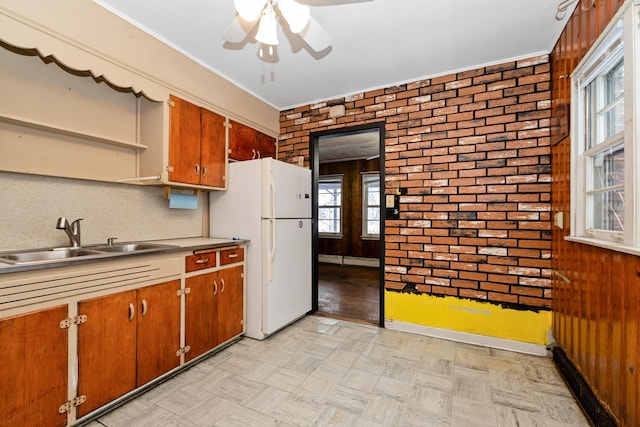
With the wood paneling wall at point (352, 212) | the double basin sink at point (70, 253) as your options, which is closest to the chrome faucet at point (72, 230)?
the double basin sink at point (70, 253)

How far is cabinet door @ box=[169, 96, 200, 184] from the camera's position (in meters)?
2.32

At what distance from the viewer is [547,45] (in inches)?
91.0

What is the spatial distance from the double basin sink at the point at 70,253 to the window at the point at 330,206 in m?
4.82

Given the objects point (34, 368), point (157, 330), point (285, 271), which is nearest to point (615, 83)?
point (285, 271)

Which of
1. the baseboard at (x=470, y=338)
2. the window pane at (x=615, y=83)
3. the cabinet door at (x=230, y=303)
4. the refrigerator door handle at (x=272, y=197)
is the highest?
the window pane at (x=615, y=83)

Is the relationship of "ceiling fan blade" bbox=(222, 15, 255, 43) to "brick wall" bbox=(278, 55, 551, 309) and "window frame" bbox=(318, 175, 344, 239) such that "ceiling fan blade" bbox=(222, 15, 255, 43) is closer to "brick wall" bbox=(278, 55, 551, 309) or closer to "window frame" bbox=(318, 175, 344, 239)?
"brick wall" bbox=(278, 55, 551, 309)

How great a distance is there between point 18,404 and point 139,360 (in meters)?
0.55

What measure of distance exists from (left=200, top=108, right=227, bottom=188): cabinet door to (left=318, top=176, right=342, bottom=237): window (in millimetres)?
4053

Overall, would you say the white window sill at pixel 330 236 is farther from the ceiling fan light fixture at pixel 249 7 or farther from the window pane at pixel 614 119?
the ceiling fan light fixture at pixel 249 7

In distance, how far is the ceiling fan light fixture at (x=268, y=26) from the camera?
1.59 m

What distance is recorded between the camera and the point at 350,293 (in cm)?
431

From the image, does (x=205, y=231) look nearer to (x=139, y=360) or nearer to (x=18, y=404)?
(x=139, y=360)

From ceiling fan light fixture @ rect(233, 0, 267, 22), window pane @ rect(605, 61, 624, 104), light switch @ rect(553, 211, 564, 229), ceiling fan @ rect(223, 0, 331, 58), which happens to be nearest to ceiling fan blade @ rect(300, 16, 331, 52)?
ceiling fan @ rect(223, 0, 331, 58)

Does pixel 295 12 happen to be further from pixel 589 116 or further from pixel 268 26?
pixel 589 116
